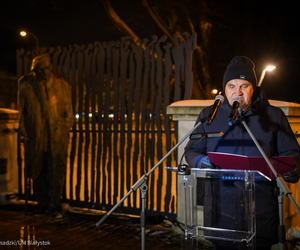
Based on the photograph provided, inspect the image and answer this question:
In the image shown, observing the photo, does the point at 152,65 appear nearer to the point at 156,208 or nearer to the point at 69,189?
→ the point at 156,208

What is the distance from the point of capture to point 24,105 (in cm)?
727

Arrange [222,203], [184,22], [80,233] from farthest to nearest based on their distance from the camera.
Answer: [184,22]
[80,233]
[222,203]

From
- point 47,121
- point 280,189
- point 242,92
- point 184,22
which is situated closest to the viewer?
point 280,189

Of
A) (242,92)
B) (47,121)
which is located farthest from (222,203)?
(47,121)

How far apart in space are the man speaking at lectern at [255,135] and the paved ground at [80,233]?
209cm

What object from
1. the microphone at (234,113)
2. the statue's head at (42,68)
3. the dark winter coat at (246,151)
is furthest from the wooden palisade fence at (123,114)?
the microphone at (234,113)

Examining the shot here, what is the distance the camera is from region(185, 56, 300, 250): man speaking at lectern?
10.5 feet

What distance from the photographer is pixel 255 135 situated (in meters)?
3.40

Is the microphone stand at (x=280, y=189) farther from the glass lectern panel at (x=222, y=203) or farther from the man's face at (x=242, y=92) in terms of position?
the man's face at (x=242, y=92)

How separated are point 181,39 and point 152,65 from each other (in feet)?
2.00

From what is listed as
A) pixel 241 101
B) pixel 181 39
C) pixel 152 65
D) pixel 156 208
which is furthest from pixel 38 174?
pixel 241 101

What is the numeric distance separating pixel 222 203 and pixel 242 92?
95 centimetres

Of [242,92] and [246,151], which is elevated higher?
[242,92]

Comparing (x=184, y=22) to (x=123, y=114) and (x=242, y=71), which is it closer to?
(x=123, y=114)
